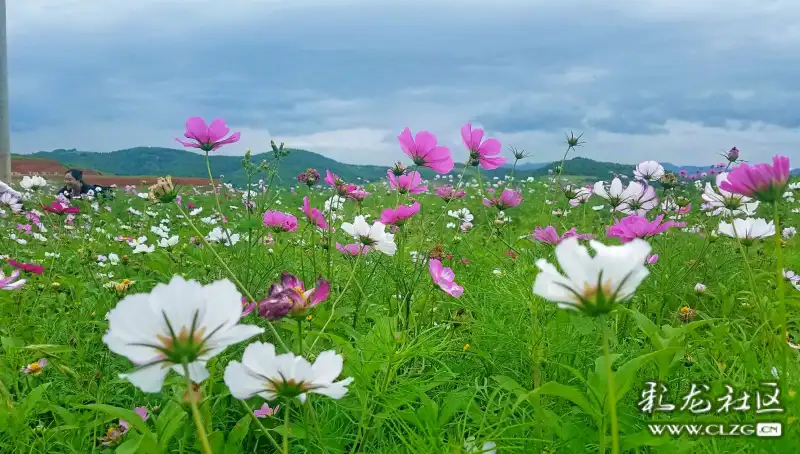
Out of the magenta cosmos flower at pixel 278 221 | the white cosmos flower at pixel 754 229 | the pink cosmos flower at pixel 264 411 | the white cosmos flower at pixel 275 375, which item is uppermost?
the magenta cosmos flower at pixel 278 221

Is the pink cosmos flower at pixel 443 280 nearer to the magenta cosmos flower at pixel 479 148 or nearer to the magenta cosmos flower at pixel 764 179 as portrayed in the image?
the magenta cosmos flower at pixel 479 148

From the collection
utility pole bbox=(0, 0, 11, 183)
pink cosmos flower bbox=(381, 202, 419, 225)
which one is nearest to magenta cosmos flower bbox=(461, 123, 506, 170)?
pink cosmos flower bbox=(381, 202, 419, 225)

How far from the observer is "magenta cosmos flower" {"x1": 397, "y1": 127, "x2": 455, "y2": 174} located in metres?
1.64

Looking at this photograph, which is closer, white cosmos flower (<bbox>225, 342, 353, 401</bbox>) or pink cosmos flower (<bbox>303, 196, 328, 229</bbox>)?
white cosmos flower (<bbox>225, 342, 353, 401</bbox>)

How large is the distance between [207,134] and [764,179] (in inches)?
42.8

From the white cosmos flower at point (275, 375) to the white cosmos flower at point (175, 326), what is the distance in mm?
62

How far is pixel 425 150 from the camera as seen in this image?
1.65 metres

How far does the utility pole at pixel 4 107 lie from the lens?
5297 millimetres

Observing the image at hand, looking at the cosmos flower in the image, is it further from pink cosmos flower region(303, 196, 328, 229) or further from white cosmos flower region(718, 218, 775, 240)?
white cosmos flower region(718, 218, 775, 240)

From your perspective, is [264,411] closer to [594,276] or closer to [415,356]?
[415,356]

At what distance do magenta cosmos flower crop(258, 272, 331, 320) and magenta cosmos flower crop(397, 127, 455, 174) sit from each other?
2.82 ft

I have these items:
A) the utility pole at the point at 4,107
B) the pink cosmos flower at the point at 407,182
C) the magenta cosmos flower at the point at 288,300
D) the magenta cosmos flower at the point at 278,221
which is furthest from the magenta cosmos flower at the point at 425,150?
the utility pole at the point at 4,107

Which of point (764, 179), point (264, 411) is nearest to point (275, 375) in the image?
point (264, 411)

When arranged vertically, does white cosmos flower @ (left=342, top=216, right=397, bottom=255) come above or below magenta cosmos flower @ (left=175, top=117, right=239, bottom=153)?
below
